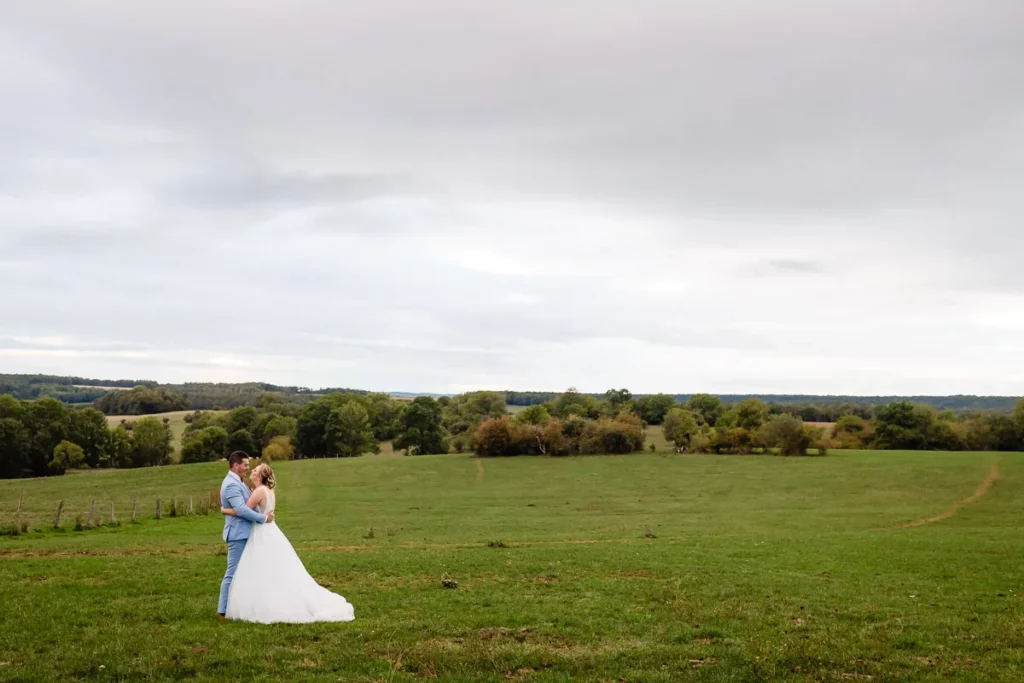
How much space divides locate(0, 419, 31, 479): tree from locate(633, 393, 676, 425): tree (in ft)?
336

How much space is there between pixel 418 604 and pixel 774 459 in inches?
3143

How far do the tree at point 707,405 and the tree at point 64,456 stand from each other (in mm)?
103892

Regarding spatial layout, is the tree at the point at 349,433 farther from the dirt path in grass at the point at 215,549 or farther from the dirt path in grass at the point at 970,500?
the dirt path in grass at the point at 215,549

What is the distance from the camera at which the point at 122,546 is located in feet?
87.0

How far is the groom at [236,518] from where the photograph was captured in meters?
13.4

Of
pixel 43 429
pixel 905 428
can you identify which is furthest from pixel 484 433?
pixel 905 428

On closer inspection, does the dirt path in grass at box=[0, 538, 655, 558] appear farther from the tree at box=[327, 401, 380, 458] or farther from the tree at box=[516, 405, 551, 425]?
the tree at box=[327, 401, 380, 458]

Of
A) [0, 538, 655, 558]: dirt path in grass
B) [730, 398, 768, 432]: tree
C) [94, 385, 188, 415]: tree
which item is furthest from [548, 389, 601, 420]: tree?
[94, 385, 188, 415]: tree

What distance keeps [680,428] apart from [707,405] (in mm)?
Answer: 39988

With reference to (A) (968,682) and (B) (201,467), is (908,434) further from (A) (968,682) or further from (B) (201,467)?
(A) (968,682)

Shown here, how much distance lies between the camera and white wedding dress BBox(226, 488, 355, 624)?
43.6ft

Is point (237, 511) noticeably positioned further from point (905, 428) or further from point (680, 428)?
point (905, 428)

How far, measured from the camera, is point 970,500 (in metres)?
54.1

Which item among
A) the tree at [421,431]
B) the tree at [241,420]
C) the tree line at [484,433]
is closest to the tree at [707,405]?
the tree line at [484,433]
